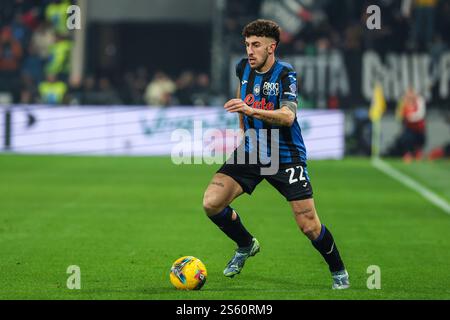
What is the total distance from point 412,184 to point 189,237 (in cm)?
865

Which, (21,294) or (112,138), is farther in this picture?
(112,138)

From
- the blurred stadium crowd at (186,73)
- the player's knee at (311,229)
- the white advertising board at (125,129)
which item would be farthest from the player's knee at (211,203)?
the blurred stadium crowd at (186,73)

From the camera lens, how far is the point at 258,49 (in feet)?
30.1

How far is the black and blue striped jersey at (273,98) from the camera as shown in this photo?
30.2 feet

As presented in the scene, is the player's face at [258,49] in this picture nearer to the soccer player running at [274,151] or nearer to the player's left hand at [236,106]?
the soccer player running at [274,151]

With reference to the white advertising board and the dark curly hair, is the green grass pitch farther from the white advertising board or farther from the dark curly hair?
the white advertising board

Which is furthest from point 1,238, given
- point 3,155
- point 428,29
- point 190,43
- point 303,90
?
point 190,43

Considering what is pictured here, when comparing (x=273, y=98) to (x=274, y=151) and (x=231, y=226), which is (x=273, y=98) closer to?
(x=274, y=151)

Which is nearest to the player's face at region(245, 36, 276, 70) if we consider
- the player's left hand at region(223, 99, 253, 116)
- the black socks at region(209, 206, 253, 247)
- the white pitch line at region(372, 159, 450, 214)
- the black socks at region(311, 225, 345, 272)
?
the player's left hand at region(223, 99, 253, 116)

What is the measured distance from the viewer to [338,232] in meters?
13.5

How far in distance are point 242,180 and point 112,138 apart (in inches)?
736

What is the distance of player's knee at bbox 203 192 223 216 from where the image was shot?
9.47 meters

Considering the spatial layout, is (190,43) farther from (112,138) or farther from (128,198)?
(128,198)

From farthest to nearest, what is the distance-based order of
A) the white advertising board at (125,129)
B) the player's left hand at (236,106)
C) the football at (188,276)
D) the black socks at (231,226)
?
the white advertising board at (125,129), the black socks at (231,226), the football at (188,276), the player's left hand at (236,106)
